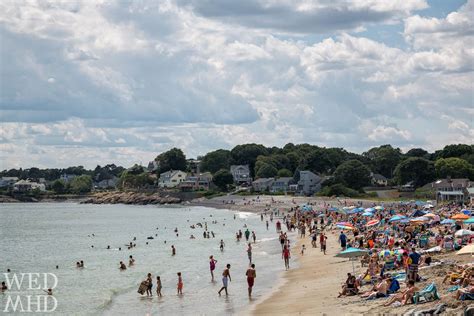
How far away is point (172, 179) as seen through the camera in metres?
171

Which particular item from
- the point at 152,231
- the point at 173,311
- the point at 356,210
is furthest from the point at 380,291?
the point at 152,231

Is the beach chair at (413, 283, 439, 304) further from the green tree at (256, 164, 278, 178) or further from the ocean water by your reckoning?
the green tree at (256, 164, 278, 178)

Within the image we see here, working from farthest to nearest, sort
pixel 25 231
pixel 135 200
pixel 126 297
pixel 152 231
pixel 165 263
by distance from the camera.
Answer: pixel 135 200 → pixel 25 231 → pixel 152 231 → pixel 165 263 → pixel 126 297

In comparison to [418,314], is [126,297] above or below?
below

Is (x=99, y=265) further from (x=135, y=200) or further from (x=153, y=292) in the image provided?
(x=135, y=200)

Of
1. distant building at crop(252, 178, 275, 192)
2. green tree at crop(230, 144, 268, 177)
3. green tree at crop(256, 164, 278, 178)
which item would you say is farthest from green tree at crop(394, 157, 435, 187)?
green tree at crop(230, 144, 268, 177)

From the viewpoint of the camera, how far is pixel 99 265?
41.5m

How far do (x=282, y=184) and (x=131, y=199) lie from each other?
42.2m

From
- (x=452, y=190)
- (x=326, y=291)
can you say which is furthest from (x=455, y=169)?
(x=326, y=291)

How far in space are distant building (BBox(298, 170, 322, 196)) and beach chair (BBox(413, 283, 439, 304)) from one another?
108 meters

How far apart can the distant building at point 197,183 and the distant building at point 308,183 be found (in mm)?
34249

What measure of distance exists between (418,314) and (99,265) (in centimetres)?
2985

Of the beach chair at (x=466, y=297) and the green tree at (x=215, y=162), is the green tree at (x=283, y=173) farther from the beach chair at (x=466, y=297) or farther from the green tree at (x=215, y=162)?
the beach chair at (x=466, y=297)

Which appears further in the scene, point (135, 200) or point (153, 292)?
point (135, 200)
